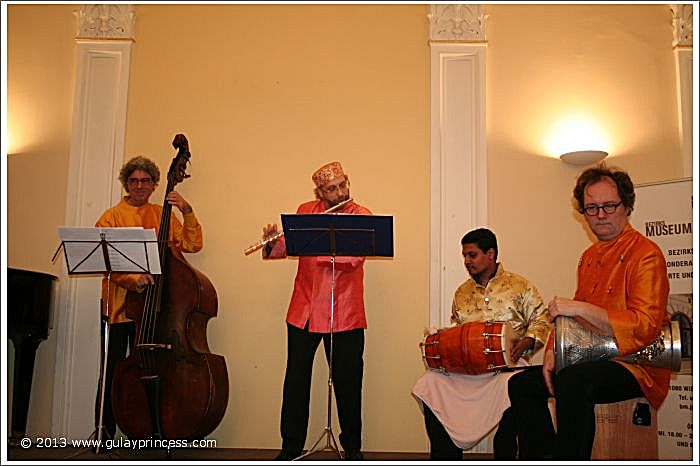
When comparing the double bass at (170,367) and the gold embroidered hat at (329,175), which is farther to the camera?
the gold embroidered hat at (329,175)

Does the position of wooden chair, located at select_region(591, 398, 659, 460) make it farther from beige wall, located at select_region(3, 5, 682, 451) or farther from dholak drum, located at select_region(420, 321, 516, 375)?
beige wall, located at select_region(3, 5, 682, 451)

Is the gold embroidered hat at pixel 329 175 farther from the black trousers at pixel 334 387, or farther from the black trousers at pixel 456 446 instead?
the black trousers at pixel 456 446

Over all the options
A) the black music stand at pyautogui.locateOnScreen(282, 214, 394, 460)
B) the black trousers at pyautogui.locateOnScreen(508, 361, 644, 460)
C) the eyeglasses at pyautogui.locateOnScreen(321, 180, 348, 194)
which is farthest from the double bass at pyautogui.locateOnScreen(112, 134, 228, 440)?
the black trousers at pyautogui.locateOnScreen(508, 361, 644, 460)

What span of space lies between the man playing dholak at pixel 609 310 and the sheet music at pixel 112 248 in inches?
80.7

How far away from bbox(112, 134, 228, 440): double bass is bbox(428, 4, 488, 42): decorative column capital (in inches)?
97.0

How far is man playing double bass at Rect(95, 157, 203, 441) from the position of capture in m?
4.66

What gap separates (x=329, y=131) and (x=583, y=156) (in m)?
1.72

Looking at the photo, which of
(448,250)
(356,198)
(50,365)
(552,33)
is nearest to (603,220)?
(448,250)

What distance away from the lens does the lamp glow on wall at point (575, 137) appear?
540cm

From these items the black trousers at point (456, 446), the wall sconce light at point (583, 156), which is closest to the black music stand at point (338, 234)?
the black trousers at point (456, 446)

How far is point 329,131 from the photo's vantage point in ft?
18.0

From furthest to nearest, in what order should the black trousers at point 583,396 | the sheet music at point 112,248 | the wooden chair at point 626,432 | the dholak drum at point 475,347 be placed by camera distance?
the sheet music at point 112,248 → the dholak drum at point 475,347 → the wooden chair at point 626,432 → the black trousers at point 583,396

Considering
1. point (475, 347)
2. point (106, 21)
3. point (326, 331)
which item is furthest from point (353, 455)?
point (106, 21)

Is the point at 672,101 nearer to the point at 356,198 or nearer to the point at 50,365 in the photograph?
the point at 356,198
